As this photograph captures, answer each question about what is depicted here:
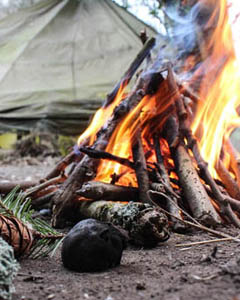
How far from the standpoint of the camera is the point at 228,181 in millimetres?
2189

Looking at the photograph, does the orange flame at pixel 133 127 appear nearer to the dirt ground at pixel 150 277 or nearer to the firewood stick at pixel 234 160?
the firewood stick at pixel 234 160

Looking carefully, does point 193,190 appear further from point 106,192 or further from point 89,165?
point 89,165

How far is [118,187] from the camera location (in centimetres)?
208

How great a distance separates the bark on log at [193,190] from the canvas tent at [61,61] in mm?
4123

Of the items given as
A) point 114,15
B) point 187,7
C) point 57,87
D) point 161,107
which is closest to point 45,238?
point 161,107

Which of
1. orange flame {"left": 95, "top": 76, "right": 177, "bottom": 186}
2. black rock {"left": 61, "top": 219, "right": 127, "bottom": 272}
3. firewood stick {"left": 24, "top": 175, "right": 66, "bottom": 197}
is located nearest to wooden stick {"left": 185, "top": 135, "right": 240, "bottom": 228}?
orange flame {"left": 95, "top": 76, "right": 177, "bottom": 186}

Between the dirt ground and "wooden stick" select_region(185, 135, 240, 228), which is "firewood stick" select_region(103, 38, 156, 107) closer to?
"wooden stick" select_region(185, 135, 240, 228)

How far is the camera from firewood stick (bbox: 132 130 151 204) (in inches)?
79.2

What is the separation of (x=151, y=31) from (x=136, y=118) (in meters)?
4.40

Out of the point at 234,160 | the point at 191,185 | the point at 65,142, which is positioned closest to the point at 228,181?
the point at 234,160

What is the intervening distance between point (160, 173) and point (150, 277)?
0.98 metres

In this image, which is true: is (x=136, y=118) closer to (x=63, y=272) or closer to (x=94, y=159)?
(x=94, y=159)

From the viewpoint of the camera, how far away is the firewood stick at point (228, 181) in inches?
85.4

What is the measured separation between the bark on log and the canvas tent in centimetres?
412
